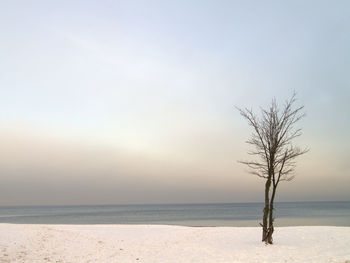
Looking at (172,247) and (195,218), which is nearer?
(172,247)

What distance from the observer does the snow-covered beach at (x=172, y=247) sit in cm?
1317

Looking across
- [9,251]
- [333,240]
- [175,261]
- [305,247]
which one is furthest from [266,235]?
[9,251]

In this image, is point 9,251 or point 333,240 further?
point 333,240

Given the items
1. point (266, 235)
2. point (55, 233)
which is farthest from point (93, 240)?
point (266, 235)

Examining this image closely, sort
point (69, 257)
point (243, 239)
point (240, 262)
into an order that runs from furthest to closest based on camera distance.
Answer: point (243, 239)
point (69, 257)
point (240, 262)

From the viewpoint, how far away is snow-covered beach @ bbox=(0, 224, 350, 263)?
13172 millimetres

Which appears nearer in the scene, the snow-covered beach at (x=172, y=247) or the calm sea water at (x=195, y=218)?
the snow-covered beach at (x=172, y=247)

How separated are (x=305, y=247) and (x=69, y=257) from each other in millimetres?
10632

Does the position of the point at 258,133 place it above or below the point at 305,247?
above

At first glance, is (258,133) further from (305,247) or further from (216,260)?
(216,260)

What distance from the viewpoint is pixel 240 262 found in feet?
39.9

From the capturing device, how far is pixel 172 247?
16.5m

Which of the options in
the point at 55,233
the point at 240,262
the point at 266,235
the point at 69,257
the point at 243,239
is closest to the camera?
the point at 240,262

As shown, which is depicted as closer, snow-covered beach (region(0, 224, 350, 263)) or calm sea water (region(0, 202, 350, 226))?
snow-covered beach (region(0, 224, 350, 263))
